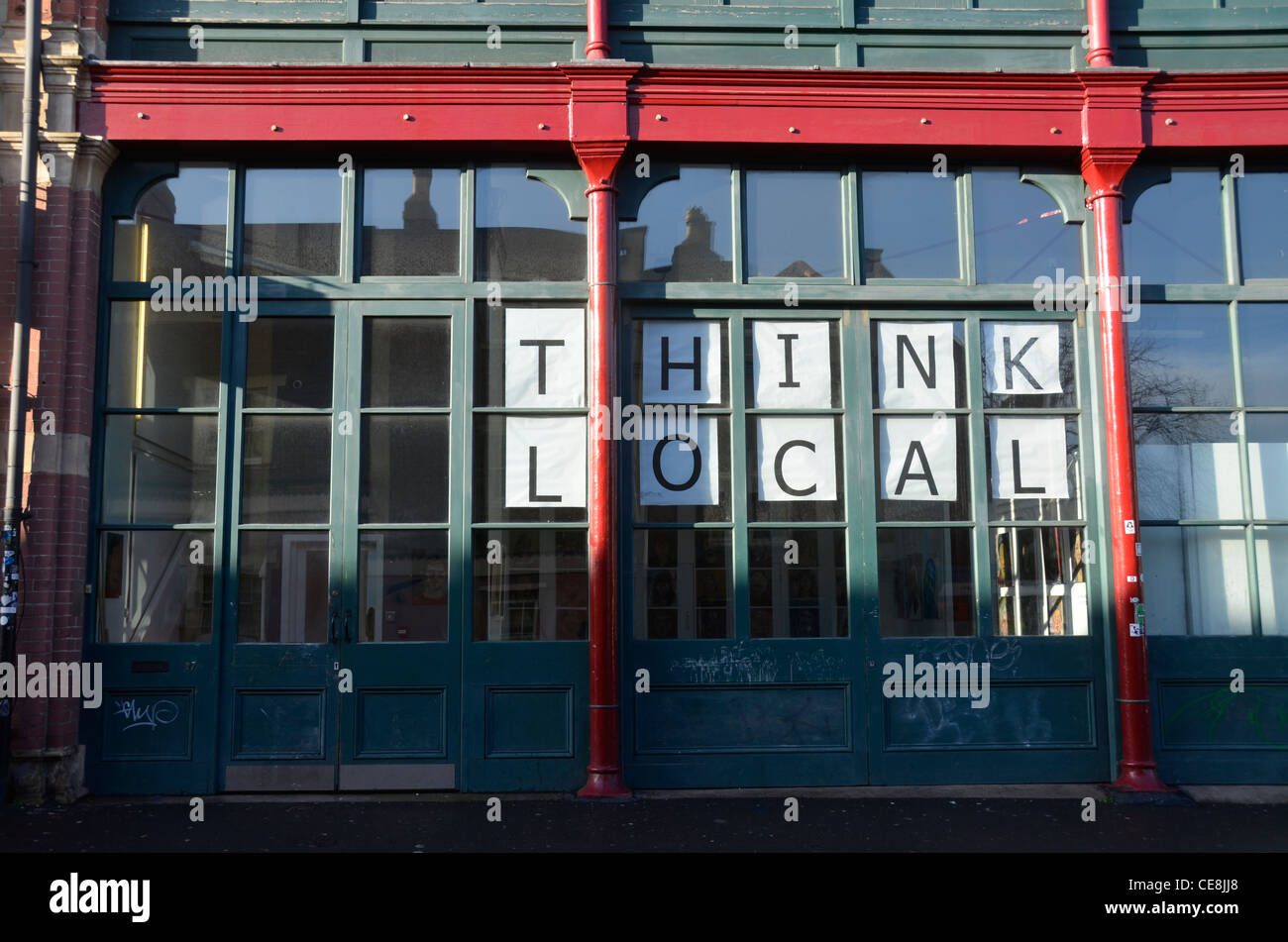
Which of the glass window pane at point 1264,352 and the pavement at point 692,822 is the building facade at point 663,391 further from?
the pavement at point 692,822

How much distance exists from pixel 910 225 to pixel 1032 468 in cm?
196

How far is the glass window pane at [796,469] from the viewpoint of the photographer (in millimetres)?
7457

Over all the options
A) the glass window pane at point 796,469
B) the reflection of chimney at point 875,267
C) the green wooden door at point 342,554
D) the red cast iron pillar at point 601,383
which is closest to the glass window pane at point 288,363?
the green wooden door at point 342,554

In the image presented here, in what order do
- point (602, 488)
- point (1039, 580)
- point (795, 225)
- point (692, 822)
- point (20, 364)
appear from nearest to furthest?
point (692, 822)
point (20, 364)
point (602, 488)
point (1039, 580)
point (795, 225)

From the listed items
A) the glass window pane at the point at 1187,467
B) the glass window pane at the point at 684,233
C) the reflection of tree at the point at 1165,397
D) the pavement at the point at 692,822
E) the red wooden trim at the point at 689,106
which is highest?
Result: the red wooden trim at the point at 689,106

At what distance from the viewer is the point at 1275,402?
7598mm

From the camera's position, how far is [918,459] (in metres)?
7.53

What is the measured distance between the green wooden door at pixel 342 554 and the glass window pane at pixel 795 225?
2.36m

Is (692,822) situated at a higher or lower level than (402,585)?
lower

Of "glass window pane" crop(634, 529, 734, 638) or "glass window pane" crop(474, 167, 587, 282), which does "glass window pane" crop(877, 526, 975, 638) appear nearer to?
"glass window pane" crop(634, 529, 734, 638)

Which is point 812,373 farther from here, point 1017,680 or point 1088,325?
point 1017,680

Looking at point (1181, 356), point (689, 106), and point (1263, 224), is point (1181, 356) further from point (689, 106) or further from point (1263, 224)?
point (689, 106)

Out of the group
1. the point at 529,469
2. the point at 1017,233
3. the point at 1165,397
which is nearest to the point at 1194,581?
the point at 1165,397

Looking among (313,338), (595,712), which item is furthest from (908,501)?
(313,338)
